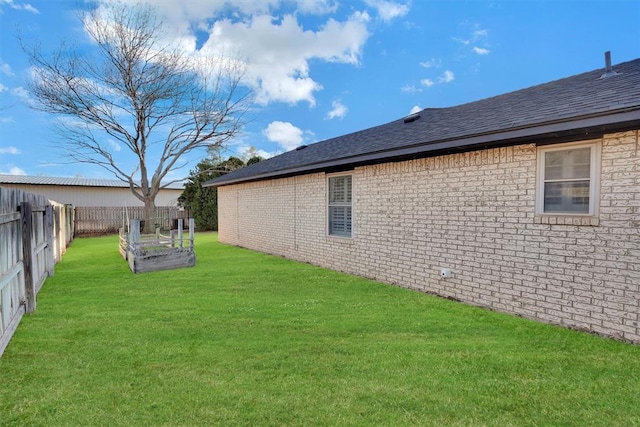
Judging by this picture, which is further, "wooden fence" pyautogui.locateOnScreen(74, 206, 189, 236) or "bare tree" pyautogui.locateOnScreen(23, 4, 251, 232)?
"wooden fence" pyautogui.locateOnScreen(74, 206, 189, 236)

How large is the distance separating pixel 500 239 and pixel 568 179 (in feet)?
3.90

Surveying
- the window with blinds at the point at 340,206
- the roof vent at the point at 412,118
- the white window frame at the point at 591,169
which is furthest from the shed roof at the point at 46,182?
the white window frame at the point at 591,169

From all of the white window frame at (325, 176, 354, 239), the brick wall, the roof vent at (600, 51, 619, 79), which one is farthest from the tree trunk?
the roof vent at (600, 51, 619, 79)

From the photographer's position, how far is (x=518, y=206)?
496cm

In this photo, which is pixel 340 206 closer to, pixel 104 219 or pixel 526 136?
pixel 526 136

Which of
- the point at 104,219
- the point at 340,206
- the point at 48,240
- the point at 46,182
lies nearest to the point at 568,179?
the point at 340,206

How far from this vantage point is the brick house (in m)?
4.01

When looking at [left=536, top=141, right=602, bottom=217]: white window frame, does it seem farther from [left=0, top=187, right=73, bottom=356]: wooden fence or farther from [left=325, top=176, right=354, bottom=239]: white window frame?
[left=0, top=187, right=73, bottom=356]: wooden fence

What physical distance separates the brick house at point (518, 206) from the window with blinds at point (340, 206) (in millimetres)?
40

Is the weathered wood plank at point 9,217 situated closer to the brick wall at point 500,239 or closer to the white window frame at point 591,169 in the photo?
the brick wall at point 500,239

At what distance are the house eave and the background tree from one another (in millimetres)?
15822

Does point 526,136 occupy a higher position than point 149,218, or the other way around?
point 526,136

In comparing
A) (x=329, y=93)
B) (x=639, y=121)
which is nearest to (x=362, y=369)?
(x=639, y=121)

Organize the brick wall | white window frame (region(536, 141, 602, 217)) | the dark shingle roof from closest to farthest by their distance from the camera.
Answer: the dark shingle roof
the brick wall
white window frame (region(536, 141, 602, 217))
